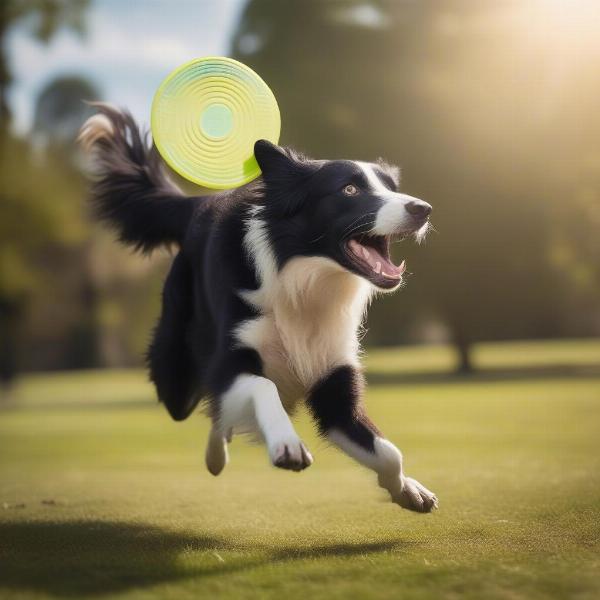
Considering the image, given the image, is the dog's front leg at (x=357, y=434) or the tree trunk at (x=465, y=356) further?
the tree trunk at (x=465, y=356)

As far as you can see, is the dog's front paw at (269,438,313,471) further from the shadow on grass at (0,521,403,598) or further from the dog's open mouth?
the dog's open mouth

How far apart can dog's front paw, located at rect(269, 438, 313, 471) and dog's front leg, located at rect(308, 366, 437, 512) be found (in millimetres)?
732

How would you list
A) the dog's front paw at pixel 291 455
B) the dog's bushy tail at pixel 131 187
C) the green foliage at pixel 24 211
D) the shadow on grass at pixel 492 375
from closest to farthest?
the dog's front paw at pixel 291 455
the dog's bushy tail at pixel 131 187
the shadow on grass at pixel 492 375
the green foliage at pixel 24 211

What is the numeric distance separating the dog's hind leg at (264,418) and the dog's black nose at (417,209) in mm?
1058

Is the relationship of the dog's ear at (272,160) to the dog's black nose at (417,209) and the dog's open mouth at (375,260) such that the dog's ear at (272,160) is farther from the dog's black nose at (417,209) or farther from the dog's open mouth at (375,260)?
the dog's black nose at (417,209)

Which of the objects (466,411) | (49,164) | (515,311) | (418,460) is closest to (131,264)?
(49,164)

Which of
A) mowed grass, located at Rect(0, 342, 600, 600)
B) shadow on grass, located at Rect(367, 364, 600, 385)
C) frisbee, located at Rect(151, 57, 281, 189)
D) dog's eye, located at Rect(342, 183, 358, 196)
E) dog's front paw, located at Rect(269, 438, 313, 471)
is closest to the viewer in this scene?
mowed grass, located at Rect(0, 342, 600, 600)

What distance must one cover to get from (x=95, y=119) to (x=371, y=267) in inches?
116

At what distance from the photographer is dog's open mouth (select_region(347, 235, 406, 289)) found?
4688mm

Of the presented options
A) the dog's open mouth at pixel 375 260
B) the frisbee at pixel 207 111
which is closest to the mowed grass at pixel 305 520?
the dog's open mouth at pixel 375 260

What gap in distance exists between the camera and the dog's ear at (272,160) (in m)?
4.96

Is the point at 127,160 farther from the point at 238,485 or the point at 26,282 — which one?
the point at 26,282

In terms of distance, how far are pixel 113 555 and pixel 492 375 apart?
1966 cm

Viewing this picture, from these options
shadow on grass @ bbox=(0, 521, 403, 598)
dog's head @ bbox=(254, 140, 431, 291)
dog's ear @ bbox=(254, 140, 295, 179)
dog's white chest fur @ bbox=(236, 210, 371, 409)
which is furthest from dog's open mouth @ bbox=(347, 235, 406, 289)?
shadow on grass @ bbox=(0, 521, 403, 598)
